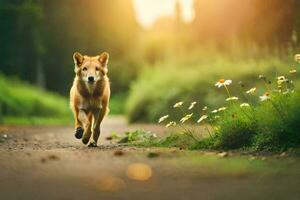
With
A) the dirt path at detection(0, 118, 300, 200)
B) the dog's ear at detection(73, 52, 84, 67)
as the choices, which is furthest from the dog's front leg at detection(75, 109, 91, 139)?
the dirt path at detection(0, 118, 300, 200)

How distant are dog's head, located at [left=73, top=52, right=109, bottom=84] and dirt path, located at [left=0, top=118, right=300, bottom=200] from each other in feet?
8.30

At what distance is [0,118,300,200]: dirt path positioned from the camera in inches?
251

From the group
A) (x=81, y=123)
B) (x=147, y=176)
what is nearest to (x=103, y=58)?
(x=81, y=123)

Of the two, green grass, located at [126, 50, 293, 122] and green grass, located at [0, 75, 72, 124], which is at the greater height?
green grass, located at [0, 75, 72, 124]

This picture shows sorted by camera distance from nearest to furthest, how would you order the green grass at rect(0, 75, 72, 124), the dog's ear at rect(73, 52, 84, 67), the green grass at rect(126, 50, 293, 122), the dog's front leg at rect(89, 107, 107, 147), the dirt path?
the dirt path, the dog's front leg at rect(89, 107, 107, 147), the dog's ear at rect(73, 52, 84, 67), the green grass at rect(126, 50, 293, 122), the green grass at rect(0, 75, 72, 124)

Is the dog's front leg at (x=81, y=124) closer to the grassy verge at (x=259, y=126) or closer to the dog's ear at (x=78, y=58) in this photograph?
the dog's ear at (x=78, y=58)

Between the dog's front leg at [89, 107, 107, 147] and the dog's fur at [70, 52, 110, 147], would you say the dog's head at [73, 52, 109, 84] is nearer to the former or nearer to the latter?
the dog's fur at [70, 52, 110, 147]

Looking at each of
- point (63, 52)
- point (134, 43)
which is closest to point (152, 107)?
point (63, 52)

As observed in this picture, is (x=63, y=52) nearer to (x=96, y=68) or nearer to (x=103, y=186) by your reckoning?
(x=96, y=68)

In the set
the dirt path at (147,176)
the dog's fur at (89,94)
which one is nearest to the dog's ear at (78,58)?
the dog's fur at (89,94)

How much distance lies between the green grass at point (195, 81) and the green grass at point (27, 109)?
476cm

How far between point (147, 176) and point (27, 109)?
2177 centimetres

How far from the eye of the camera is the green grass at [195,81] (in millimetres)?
20969

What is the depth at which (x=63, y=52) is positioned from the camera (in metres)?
44.5
